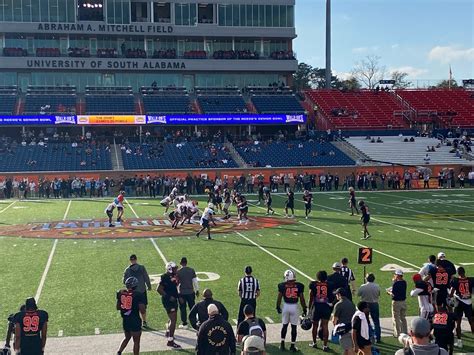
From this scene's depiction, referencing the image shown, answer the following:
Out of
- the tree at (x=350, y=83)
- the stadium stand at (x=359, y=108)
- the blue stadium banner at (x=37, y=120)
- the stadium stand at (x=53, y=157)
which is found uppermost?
the tree at (x=350, y=83)

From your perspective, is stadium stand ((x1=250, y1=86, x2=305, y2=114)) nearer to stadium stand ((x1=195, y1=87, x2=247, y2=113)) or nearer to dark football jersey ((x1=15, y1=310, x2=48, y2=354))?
stadium stand ((x1=195, y1=87, x2=247, y2=113))

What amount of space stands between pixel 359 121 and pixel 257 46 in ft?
42.0

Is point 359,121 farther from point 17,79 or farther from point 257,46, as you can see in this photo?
point 17,79

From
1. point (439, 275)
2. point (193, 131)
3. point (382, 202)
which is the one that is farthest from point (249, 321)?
point (193, 131)

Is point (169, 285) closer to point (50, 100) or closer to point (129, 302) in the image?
point (129, 302)

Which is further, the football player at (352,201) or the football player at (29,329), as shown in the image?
the football player at (352,201)

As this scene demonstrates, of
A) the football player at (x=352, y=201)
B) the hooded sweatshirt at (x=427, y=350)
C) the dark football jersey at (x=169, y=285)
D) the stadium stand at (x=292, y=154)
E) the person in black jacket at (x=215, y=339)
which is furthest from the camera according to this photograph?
the stadium stand at (x=292, y=154)

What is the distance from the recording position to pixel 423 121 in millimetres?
62188

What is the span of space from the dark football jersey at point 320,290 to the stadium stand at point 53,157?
37212mm

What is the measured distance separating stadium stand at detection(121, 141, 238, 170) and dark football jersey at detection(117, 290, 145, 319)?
3722 cm

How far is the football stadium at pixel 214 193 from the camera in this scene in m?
10.7

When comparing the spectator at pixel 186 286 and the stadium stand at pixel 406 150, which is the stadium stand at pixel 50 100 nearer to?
the stadium stand at pixel 406 150

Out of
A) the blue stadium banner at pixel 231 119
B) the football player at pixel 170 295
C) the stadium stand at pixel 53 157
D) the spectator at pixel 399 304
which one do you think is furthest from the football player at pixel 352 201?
the blue stadium banner at pixel 231 119

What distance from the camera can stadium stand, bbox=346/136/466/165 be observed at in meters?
50.6
